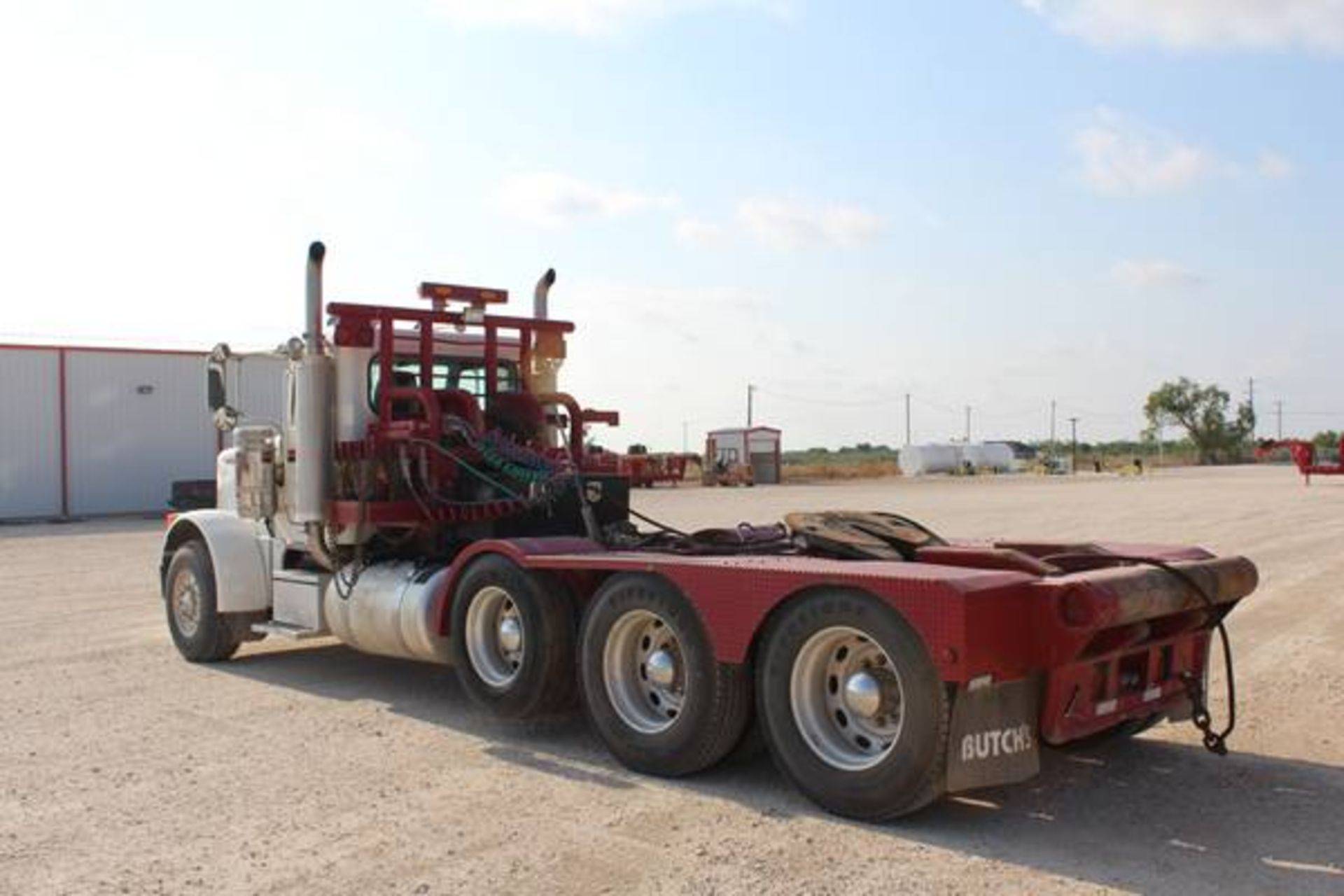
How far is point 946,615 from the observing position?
507 cm

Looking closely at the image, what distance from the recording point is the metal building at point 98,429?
31.8 meters

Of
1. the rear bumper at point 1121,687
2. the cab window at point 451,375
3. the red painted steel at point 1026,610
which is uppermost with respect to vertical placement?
the cab window at point 451,375

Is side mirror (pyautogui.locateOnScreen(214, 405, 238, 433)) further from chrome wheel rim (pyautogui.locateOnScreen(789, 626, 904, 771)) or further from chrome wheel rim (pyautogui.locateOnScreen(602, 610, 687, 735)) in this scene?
chrome wheel rim (pyautogui.locateOnScreen(789, 626, 904, 771))

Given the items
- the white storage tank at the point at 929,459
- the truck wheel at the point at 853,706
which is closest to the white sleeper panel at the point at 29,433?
the truck wheel at the point at 853,706

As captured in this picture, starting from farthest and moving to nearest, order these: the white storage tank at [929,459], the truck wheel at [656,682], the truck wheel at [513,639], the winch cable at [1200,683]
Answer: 1. the white storage tank at [929,459]
2. the truck wheel at [513,639]
3. the truck wheel at [656,682]
4. the winch cable at [1200,683]

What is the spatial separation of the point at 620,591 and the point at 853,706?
1.53 metres

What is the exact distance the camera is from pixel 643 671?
6.68 m

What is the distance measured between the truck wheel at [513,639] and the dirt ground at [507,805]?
0.28 m

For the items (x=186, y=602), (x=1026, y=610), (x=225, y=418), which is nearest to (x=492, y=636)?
(x=1026, y=610)

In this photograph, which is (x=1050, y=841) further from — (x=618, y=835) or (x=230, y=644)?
(x=230, y=644)

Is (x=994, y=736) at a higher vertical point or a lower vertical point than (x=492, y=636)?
lower

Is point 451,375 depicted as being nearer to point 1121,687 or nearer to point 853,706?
point 853,706

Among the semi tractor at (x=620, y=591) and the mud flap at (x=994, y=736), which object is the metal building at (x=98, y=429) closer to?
A: the semi tractor at (x=620, y=591)

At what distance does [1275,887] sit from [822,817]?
183cm
